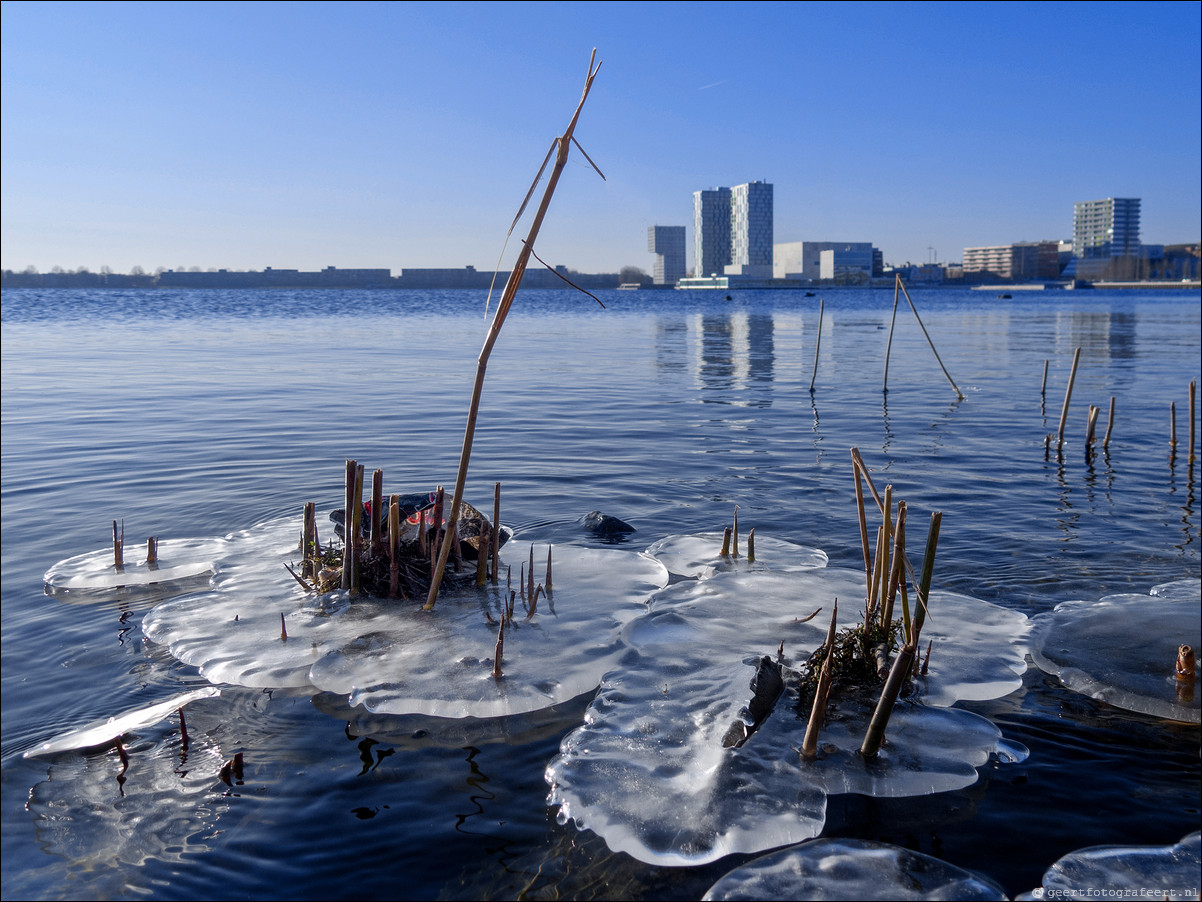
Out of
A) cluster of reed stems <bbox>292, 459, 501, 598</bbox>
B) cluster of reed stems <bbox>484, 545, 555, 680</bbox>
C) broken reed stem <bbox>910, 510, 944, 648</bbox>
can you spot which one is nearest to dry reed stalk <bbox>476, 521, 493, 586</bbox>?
cluster of reed stems <bbox>292, 459, 501, 598</bbox>

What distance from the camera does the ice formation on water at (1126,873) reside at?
3.96 meters

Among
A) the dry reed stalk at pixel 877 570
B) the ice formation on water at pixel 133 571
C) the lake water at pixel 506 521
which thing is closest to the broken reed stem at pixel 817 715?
the lake water at pixel 506 521

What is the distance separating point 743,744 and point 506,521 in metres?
6.15

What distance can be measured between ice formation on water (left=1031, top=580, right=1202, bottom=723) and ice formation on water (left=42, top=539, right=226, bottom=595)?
310 inches

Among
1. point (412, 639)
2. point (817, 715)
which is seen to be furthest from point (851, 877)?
point (412, 639)

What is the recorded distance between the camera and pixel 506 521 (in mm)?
10852

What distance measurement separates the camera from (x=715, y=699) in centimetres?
580

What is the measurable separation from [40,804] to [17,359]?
33775 millimetres

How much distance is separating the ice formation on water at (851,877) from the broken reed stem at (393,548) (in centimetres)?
429

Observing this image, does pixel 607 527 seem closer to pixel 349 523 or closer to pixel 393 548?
pixel 393 548

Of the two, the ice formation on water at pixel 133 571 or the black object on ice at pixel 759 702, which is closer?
the black object on ice at pixel 759 702

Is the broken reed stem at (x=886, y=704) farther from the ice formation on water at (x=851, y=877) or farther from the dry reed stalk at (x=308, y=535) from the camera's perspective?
the dry reed stalk at (x=308, y=535)

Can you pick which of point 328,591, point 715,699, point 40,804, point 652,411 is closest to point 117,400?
point 652,411

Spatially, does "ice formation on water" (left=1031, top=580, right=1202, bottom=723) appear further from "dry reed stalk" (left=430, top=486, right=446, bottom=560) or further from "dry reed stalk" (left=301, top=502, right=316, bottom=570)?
"dry reed stalk" (left=301, top=502, right=316, bottom=570)
